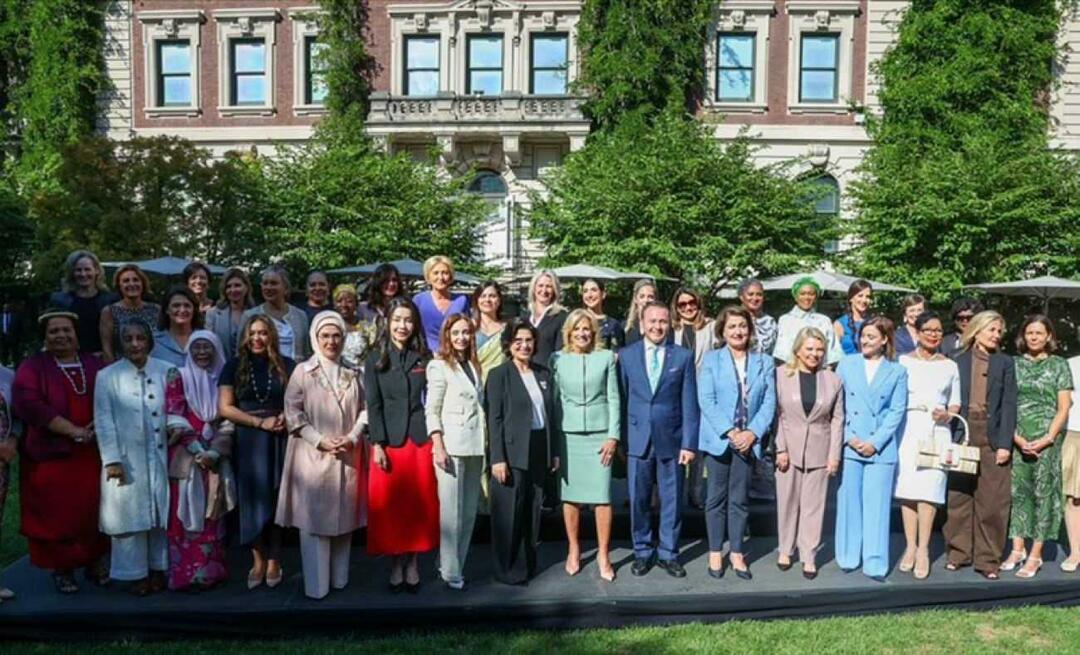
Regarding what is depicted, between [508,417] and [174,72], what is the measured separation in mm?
22695

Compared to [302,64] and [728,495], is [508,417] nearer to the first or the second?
[728,495]

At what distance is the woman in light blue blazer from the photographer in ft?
19.1

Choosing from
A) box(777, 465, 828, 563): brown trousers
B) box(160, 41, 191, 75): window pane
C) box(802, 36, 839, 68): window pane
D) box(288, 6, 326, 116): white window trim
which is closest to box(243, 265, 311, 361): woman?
box(777, 465, 828, 563): brown trousers

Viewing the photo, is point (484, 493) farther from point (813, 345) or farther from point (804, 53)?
point (804, 53)

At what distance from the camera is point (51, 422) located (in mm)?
5188

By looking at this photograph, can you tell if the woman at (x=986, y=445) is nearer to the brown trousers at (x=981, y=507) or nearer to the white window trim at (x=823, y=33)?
the brown trousers at (x=981, y=507)

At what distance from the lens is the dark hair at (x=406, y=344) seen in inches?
211

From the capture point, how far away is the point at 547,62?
22.8 meters

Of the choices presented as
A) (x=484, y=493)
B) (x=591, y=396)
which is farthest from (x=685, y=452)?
(x=484, y=493)

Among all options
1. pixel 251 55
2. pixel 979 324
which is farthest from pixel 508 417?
pixel 251 55

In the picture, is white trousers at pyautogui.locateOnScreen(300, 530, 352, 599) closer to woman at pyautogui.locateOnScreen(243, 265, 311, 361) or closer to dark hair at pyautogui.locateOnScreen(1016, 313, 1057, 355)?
woman at pyautogui.locateOnScreen(243, 265, 311, 361)

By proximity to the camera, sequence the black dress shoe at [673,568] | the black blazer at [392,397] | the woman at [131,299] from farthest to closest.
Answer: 1. the woman at [131,299]
2. the black dress shoe at [673,568]
3. the black blazer at [392,397]

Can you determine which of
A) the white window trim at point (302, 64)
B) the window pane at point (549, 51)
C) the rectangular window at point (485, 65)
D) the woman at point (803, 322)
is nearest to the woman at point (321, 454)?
the woman at point (803, 322)

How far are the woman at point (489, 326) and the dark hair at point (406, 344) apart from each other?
782 mm
